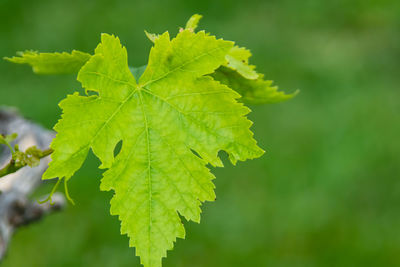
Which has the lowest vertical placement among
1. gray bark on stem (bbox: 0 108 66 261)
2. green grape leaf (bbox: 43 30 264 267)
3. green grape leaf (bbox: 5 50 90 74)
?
green grape leaf (bbox: 43 30 264 267)

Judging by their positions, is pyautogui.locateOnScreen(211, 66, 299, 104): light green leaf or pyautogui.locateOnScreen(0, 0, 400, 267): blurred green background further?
pyautogui.locateOnScreen(0, 0, 400, 267): blurred green background

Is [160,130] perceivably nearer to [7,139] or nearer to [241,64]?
[241,64]

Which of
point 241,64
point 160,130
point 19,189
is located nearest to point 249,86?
point 241,64

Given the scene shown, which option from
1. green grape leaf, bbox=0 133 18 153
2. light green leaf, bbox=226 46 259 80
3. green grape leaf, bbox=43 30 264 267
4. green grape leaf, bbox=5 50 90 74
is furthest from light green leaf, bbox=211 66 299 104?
green grape leaf, bbox=0 133 18 153

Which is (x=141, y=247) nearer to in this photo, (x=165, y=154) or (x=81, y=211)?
(x=165, y=154)

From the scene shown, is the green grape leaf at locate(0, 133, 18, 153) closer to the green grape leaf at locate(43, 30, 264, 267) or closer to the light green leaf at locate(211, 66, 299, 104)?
the green grape leaf at locate(43, 30, 264, 267)

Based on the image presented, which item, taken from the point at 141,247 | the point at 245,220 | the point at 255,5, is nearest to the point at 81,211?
the point at 245,220
